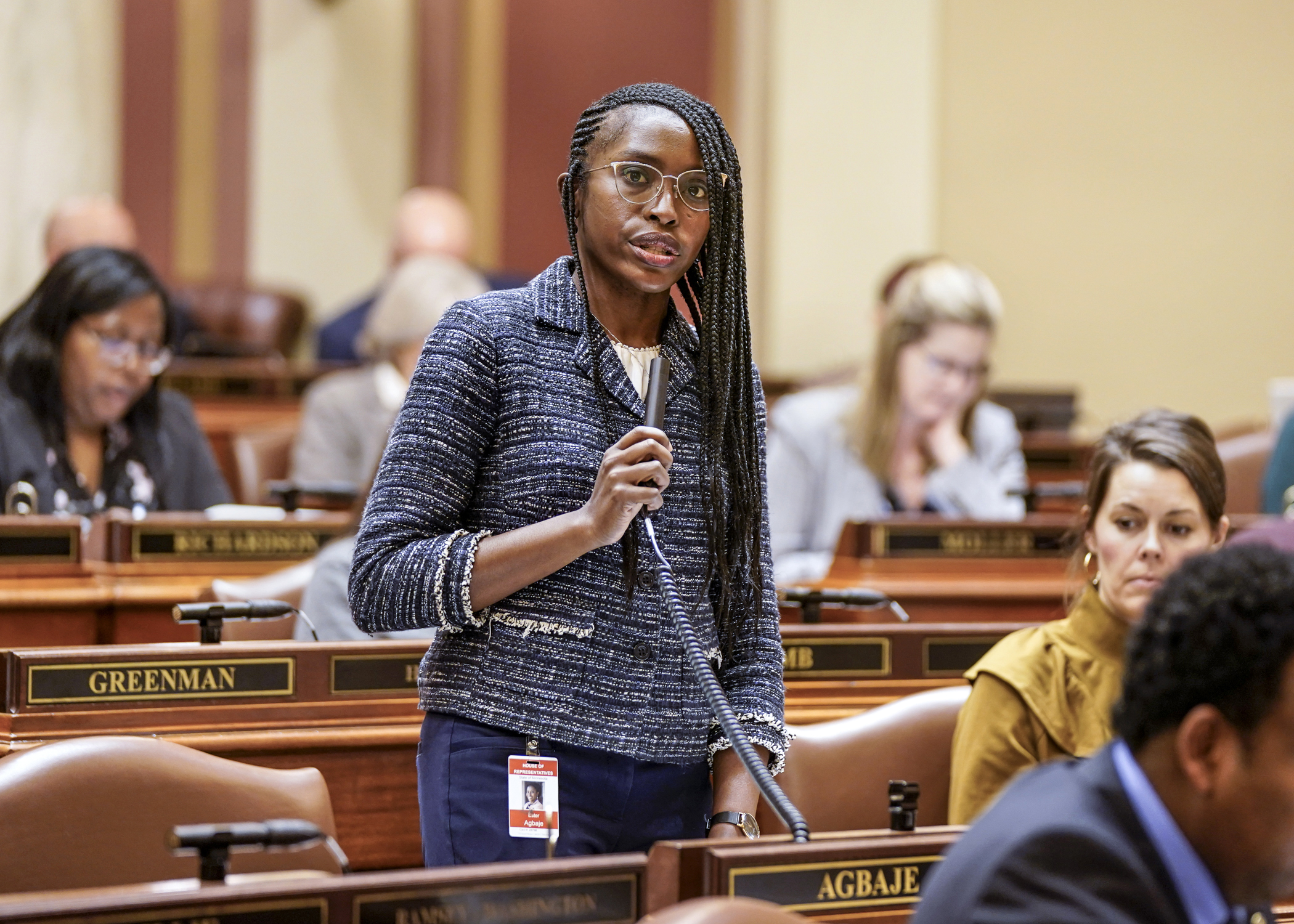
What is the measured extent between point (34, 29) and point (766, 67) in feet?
8.78

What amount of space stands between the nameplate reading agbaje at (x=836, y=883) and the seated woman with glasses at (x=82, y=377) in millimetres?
2316

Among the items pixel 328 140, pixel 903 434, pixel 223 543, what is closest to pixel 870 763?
pixel 223 543

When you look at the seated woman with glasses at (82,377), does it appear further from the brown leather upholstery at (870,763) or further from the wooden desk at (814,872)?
the wooden desk at (814,872)

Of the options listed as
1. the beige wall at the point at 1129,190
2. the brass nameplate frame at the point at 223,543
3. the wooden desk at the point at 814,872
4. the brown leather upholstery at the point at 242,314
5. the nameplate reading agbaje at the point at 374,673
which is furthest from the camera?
the brown leather upholstery at the point at 242,314

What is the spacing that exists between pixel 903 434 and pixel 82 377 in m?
1.86

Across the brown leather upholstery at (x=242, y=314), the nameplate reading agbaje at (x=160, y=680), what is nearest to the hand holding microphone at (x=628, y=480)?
the nameplate reading agbaje at (x=160, y=680)

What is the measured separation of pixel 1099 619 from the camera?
215 centimetres

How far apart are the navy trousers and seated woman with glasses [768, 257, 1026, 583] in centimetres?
229

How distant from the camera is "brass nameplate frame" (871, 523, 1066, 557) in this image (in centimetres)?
328

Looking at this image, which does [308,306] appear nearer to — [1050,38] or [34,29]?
[34,29]

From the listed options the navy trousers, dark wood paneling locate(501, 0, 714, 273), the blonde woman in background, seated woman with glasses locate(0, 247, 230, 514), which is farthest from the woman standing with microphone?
dark wood paneling locate(501, 0, 714, 273)

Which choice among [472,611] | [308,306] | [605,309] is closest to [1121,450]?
[605,309]

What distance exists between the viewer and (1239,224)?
6148 millimetres

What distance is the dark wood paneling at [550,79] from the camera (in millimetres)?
7352
